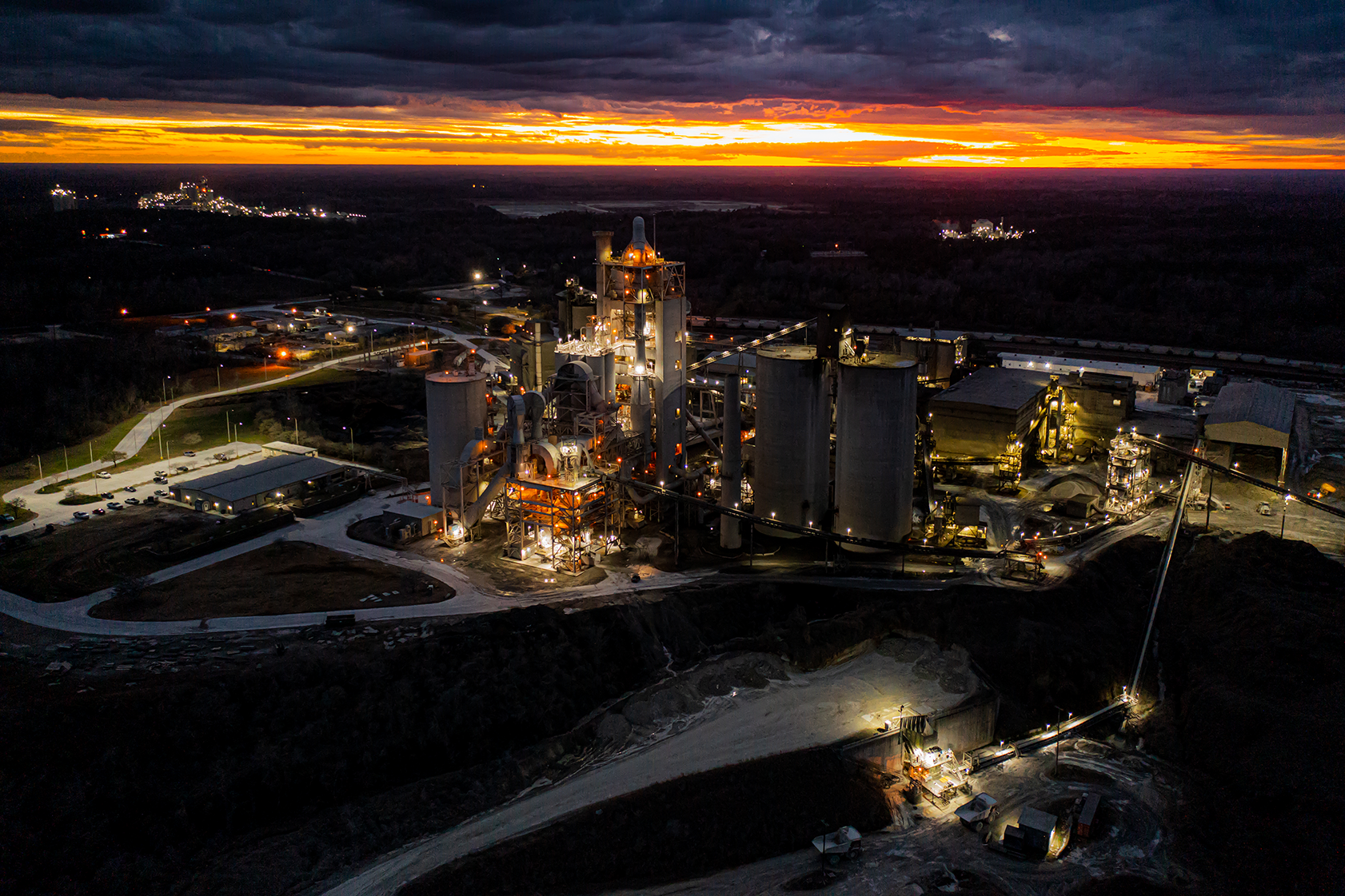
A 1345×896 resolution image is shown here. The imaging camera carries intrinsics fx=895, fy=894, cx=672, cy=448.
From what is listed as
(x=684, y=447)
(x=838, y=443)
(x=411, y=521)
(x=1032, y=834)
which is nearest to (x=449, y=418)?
(x=411, y=521)

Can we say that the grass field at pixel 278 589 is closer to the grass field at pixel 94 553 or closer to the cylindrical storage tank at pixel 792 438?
the grass field at pixel 94 553

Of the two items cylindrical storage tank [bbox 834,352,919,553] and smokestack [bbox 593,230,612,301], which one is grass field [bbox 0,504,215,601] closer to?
smokestack [bbox 593,230,612,301]

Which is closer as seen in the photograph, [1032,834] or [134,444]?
[1032,834]

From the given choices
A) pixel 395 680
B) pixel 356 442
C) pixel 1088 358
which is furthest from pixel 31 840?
pixel 1088 358

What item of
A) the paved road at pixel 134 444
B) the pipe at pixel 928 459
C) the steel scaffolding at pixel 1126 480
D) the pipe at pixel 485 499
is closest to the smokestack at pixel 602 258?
the pipe at pixel 485 499

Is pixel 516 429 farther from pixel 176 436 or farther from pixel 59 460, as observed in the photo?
pixel 59 460
